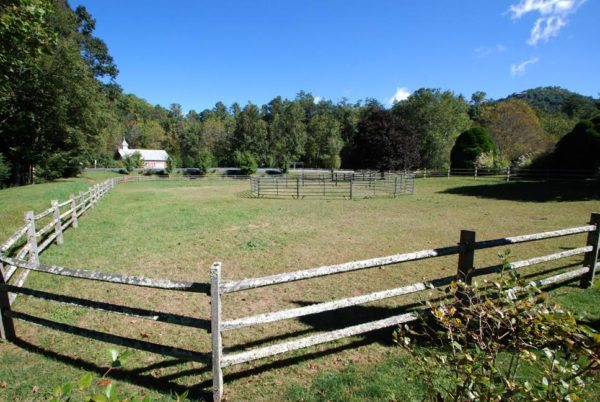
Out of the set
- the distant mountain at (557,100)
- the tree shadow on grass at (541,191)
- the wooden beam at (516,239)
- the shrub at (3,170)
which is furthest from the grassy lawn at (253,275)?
the distant mountain at (557,100)

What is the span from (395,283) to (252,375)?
354cm

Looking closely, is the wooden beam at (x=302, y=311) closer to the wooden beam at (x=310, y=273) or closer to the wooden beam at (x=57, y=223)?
the wooden beam at (x=310, y=273)

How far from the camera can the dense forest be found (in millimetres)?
19312

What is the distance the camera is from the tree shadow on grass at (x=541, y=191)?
18.0 m

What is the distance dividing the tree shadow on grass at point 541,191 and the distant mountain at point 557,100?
5586cm

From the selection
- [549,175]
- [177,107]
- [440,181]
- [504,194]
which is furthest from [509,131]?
[177,107]

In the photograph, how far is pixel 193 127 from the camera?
78.3 m

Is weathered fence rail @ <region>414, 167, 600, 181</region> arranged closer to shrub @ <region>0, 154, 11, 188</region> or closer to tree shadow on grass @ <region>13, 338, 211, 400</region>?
tree shadow on grass @ <region>13, 338, 211, 400</region>

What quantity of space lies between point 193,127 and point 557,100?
112005 millimetres

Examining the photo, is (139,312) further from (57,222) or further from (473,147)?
(473,147)

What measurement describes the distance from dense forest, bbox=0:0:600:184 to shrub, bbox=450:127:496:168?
3.11 ft

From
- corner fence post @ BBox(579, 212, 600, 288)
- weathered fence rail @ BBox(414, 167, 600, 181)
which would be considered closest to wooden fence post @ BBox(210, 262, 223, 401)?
corner fence post @ BBox(579, 212, 600, 288)

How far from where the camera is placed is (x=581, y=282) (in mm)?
5781

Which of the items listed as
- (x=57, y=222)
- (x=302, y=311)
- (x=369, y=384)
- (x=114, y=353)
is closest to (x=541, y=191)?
(x=369, y=384)
